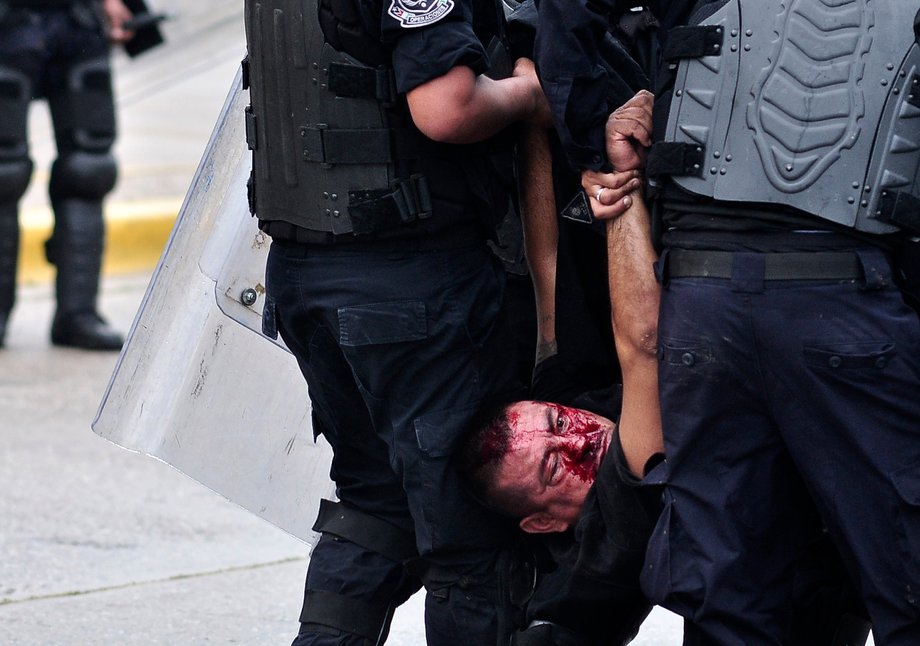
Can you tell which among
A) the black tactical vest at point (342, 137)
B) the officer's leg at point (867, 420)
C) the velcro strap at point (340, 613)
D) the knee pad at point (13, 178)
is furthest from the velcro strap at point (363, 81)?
the knee pad at point (13, 178)

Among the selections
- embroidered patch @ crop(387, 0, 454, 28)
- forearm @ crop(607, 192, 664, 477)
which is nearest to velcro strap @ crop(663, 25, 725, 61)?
forearm @ crop(607, 192, 664, 477)

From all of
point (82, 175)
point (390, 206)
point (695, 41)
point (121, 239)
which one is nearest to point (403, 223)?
point (390, 206)

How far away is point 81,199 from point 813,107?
497cm

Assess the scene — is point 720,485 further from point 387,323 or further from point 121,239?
point 121,239

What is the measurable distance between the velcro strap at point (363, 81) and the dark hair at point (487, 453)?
614mm

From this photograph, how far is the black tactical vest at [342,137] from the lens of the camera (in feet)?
9.07

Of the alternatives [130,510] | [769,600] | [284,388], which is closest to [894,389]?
[769,600]

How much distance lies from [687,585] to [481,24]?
3.52 ft

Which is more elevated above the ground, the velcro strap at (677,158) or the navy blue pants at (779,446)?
the velcro strap at (677,158)

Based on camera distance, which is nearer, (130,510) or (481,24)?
(481,24)

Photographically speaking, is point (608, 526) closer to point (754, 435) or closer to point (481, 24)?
point (754, 435)

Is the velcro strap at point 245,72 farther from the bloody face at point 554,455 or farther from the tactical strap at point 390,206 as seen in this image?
the bloody face at point 554,455

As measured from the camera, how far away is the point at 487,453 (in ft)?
9.61

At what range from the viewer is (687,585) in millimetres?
2541
